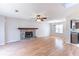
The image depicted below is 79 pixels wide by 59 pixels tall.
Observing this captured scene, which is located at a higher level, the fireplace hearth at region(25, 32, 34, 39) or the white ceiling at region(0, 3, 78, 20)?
the white ceiling at region(0, 3, 78, 20)

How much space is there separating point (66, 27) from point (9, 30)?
4.43m

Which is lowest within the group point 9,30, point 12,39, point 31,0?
point 12,39

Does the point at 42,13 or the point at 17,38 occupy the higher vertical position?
the point at 42,13

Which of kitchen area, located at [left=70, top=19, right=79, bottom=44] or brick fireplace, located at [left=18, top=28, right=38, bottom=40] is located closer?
kitchen area, located at [left=70, top=19, right=79, bottom=44]

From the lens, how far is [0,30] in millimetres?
7281

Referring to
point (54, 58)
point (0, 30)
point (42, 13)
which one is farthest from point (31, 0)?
point (0, 30)

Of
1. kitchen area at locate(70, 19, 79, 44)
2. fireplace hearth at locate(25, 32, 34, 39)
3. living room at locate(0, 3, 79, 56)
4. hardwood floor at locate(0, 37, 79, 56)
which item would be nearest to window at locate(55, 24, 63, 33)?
living room at locate(0, 3, 79, 56)

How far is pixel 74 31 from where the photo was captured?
7.40 meters

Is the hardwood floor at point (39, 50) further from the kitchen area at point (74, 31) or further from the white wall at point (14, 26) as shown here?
the white wall at point (14, 26)

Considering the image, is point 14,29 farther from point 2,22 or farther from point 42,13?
point 42,13

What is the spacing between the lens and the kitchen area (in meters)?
7.21

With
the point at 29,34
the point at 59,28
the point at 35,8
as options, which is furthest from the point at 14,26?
Answer: the point at 59,28

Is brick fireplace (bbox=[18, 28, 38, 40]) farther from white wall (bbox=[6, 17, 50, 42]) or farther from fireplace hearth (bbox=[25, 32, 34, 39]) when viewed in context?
white wall (bbox=[6, 17, 50, 42])

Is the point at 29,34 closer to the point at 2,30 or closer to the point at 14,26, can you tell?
the point at 14,26
